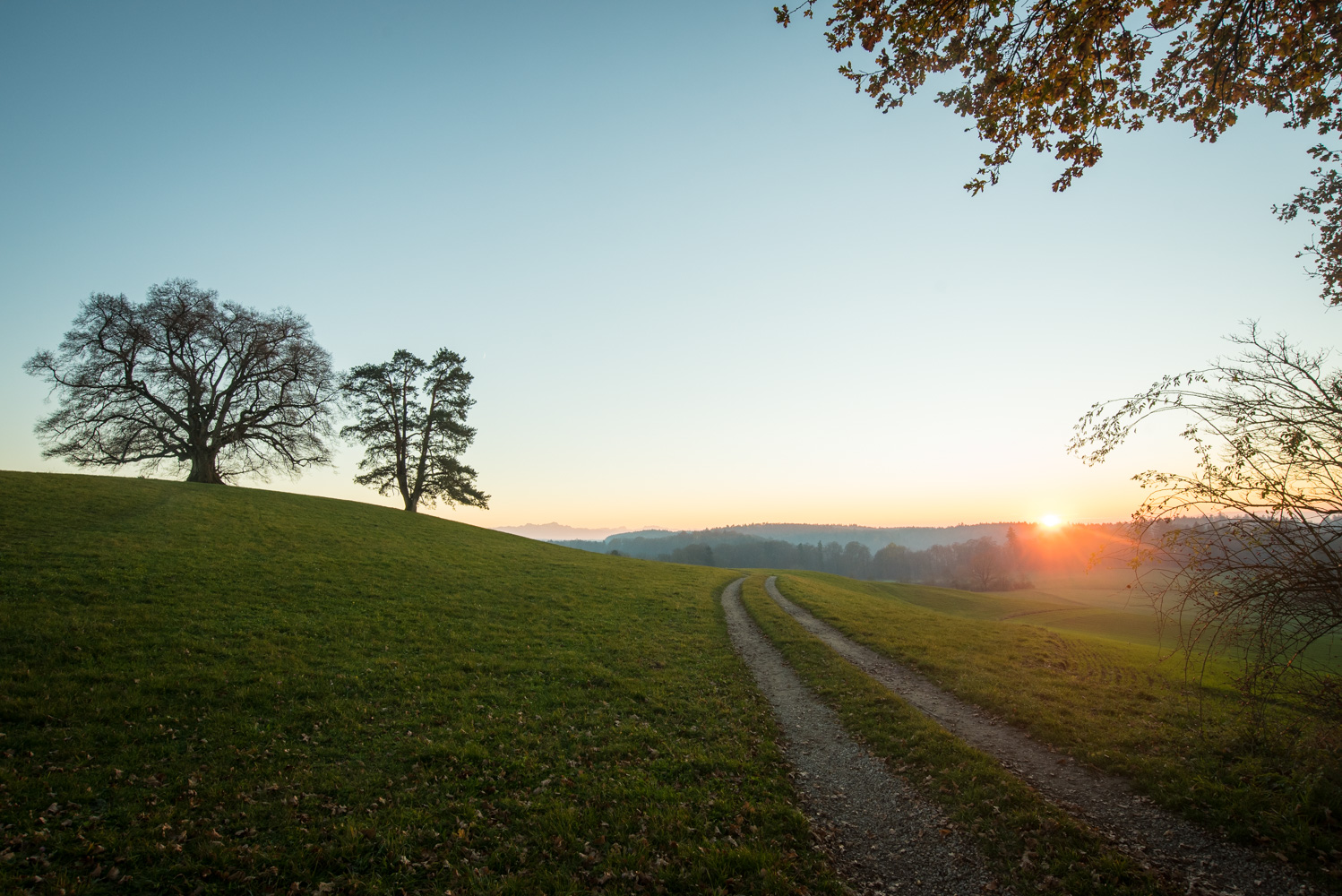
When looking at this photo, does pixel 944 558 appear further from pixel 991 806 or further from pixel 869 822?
pixel 869 822

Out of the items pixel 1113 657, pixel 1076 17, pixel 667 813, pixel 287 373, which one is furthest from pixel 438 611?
pixel 287 373

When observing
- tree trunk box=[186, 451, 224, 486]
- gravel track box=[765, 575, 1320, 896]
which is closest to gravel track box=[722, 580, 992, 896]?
gravel track box=[765, 575, 1320, 896]

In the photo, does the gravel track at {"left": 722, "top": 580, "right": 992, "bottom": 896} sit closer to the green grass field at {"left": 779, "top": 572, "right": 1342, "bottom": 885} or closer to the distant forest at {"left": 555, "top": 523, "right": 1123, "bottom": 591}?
the green grass field at {"left": 779, "top": 572, "right": 1342, "bottom": 885}

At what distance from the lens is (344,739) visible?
8.92m

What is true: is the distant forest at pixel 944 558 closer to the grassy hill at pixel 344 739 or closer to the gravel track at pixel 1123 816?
the grassy hill at pixel 344 739

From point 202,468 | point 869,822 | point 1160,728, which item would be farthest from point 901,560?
point 869,822

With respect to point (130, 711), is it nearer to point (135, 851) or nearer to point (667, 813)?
point (135, 851)

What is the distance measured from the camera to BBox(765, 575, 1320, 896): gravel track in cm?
601

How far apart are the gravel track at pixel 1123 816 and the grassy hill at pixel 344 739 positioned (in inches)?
170

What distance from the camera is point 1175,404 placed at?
299 inches

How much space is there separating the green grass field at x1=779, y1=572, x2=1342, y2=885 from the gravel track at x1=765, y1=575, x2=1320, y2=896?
1.08 feet

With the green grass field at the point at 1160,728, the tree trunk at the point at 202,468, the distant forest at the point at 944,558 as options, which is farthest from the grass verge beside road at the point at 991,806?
the distant forest at the point at 944,558

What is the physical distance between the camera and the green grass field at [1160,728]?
6.86 meters

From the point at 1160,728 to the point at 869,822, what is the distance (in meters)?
7.48
